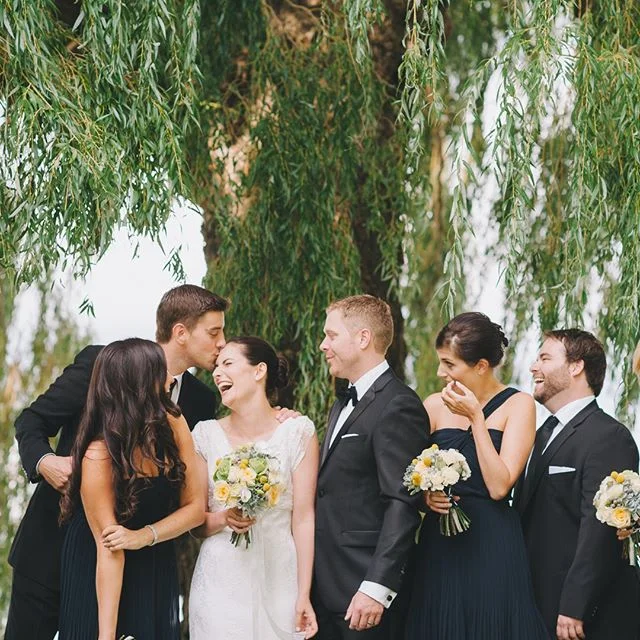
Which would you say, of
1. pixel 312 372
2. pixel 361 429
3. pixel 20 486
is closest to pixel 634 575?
pixel 361 429

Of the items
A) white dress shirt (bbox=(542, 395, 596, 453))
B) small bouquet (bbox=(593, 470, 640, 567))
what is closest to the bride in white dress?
white dress shirt (bbox=(542, 395, 596, 453))

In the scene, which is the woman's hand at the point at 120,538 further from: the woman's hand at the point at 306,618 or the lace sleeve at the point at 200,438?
the woman's hand at the point at 306,618

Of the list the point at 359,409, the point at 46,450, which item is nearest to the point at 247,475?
the point at 359,409

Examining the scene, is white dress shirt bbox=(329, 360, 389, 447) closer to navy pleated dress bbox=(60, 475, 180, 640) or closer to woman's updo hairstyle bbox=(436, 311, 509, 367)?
woman's updo hairstyle bbox=(436, 311, 509, 367)

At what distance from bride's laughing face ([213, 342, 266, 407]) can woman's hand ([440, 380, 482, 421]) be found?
0.75 m

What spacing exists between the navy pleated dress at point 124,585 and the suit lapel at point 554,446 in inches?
53.2

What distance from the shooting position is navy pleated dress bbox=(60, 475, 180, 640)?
14.6ft

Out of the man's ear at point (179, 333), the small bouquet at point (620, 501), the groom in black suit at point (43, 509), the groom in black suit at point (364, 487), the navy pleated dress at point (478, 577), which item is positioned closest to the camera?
the small bouquet at point (620, 501)

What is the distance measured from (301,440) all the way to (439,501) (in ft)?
1.94

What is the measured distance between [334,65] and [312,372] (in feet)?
5.43

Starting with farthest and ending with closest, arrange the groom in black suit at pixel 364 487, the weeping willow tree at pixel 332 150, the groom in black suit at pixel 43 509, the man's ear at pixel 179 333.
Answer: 1. the weeping willow tree at pixel 332 150
2. the man's ear at pixel 179 333
3. the groom in black suit at pixel 43 509
4. the groom in black suit at pixel 364 487

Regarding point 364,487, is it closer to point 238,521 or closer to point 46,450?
point 238,521

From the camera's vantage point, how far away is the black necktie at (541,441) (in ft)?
16.3

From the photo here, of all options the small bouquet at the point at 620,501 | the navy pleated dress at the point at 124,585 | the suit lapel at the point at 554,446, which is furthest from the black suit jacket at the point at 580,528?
the navy pleated dress at the point at 124,585
